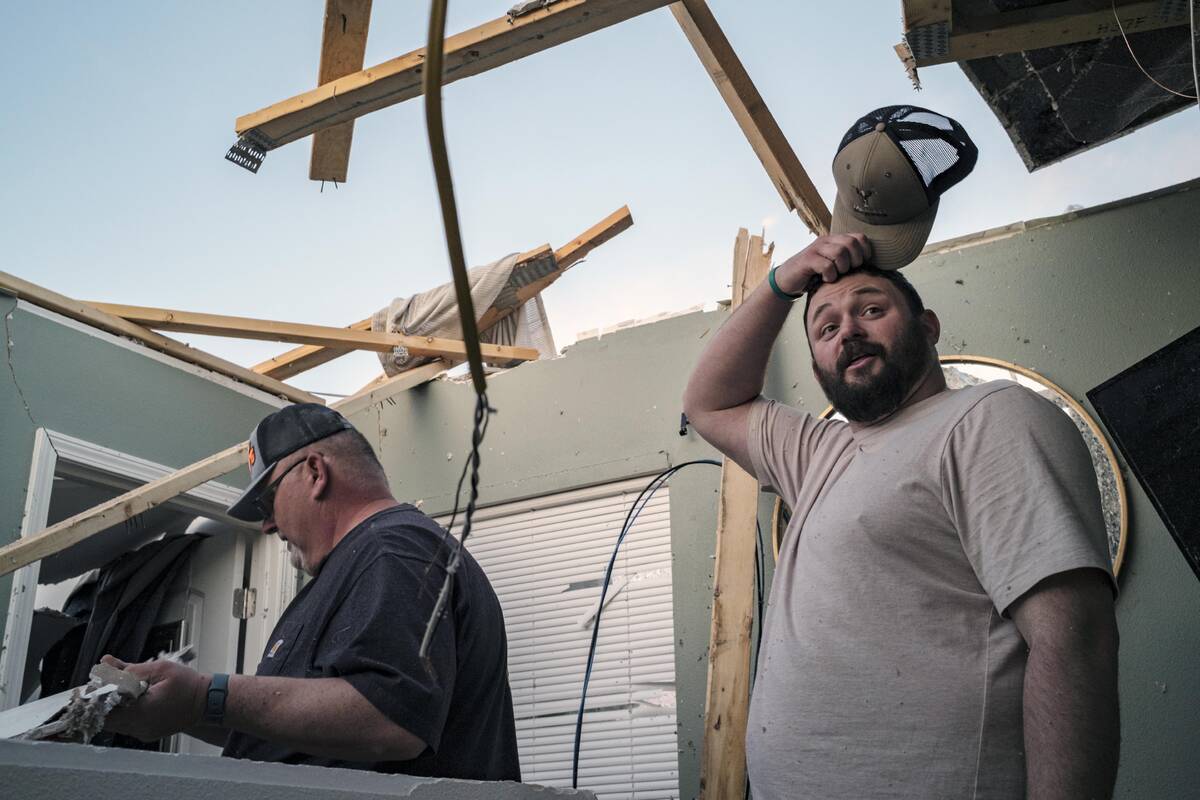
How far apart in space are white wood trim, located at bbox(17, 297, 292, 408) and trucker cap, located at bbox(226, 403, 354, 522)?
1.85 metres

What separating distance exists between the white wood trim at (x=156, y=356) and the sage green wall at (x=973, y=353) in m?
0.48

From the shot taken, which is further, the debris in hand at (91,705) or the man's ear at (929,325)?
the man's ear at (929,325)

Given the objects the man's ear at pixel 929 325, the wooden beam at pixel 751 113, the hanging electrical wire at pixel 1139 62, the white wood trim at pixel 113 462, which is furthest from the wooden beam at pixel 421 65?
the man's ear at pixel 929 325

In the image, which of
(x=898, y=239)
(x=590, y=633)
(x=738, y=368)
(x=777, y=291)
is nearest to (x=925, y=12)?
(x=898, y=239)

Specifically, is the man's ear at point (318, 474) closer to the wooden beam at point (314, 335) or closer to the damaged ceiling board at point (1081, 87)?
the damaged ceiling board at point (1081, 87)

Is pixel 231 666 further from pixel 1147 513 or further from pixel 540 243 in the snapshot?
pixel 1147 513

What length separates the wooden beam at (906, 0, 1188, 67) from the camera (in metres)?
2.43

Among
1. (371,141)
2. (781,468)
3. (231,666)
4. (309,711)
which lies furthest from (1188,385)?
(231,666)

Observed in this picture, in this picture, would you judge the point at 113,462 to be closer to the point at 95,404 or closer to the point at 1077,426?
the point at 95,404

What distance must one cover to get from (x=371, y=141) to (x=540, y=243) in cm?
140

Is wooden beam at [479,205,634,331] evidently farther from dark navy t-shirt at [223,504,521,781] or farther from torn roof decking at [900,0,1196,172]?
dark navy t-shirt at [223,504,521,781]

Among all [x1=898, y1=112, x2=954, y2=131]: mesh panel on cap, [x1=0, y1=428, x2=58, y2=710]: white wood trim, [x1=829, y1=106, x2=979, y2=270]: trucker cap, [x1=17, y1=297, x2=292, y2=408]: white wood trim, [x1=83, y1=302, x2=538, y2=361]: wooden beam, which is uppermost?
[x1=83, y1=302, x2=538, y2=361]: wooden beam

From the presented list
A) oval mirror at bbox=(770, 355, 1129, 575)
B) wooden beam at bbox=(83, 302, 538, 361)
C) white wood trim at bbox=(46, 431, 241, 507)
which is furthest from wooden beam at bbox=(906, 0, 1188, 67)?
white wood trim at bbox=(46, 431, 241, 507)

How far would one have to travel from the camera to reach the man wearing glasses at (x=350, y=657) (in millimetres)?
1523
